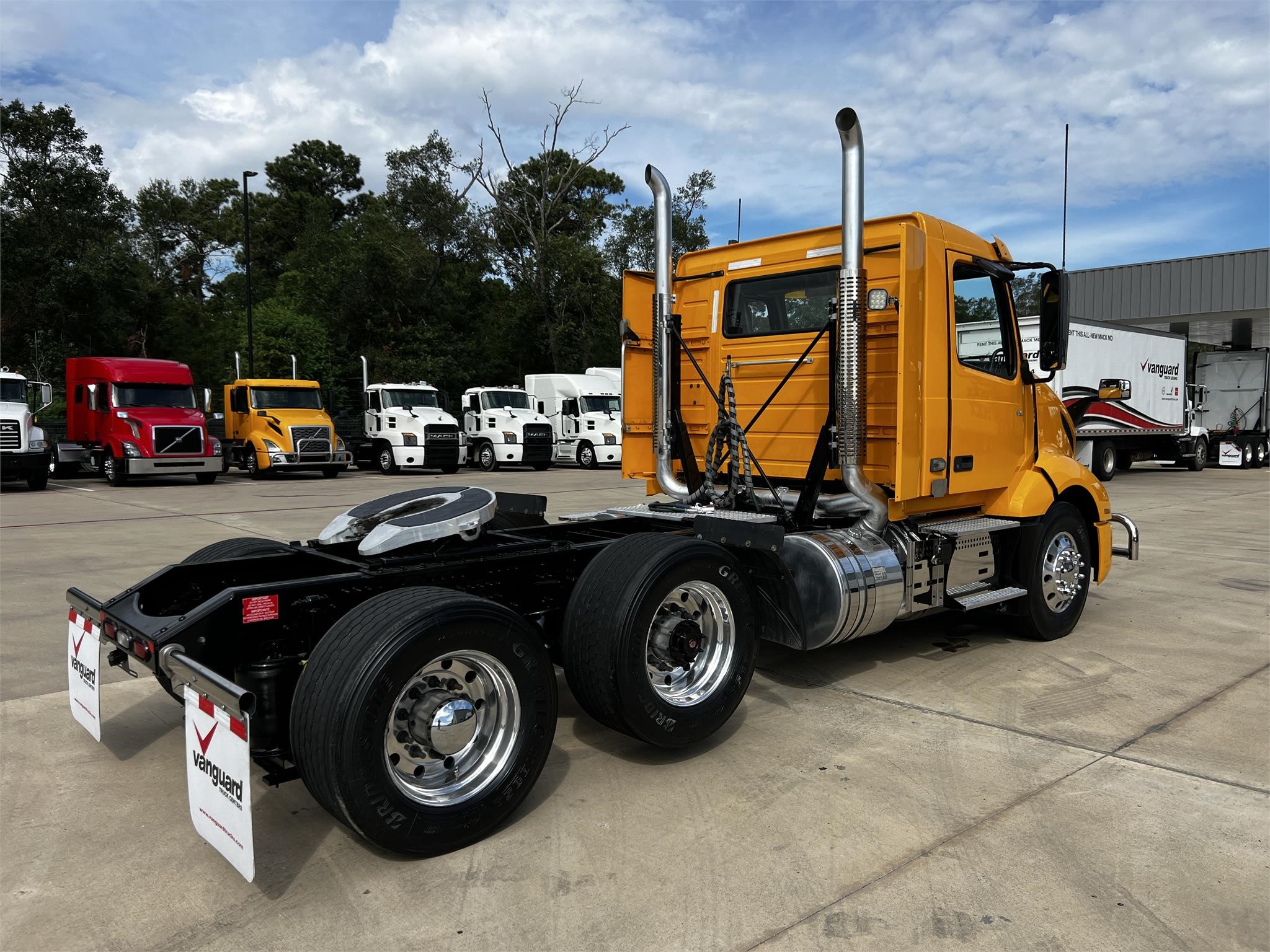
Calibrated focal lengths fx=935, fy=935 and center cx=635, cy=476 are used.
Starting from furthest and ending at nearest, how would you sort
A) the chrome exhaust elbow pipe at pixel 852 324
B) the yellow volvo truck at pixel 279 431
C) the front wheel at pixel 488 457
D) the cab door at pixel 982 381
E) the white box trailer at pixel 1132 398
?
the front wheel at pixel 488 457 < the yellow volvo truck at pixel 279 431 < the white box trailer at pixel 1132 398 < the cab door at pixel 982 381 < the chrome exhaust elbow pipe at pixel 852 324

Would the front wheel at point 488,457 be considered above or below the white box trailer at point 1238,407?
below

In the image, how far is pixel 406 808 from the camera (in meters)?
3.27

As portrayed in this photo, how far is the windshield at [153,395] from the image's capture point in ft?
68.1

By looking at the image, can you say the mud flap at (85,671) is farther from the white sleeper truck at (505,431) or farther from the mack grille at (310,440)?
the white sleeper truck at (505,431)

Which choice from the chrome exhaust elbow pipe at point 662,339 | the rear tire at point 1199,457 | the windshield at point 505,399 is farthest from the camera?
the windshield at point 505,399

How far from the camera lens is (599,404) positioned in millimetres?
28094

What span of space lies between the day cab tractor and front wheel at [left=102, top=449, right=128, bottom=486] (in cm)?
1715

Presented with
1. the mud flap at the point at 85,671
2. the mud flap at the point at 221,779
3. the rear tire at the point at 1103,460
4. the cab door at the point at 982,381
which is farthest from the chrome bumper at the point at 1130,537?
the rear tire at the point at 1103,460

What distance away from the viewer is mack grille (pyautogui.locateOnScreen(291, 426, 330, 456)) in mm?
22672

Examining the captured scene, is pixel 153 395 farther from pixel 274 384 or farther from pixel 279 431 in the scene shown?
pixel 274 384

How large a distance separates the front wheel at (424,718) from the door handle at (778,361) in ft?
9.84

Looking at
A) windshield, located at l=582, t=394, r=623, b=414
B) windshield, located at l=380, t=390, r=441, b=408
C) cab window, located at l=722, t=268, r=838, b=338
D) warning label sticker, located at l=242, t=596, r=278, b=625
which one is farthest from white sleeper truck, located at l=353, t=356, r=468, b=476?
warning label sticker, located at l=242, t=596, r=278, b=625

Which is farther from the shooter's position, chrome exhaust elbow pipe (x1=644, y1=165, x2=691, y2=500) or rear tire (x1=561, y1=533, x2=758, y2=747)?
chrome exhaust elbow pipe (x1=644, y1=165, x2=691, y2=500)

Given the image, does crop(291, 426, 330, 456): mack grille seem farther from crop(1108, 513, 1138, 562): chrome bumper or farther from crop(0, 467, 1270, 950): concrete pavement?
crop(1108, 513, 1138, 562): chrome bumper
